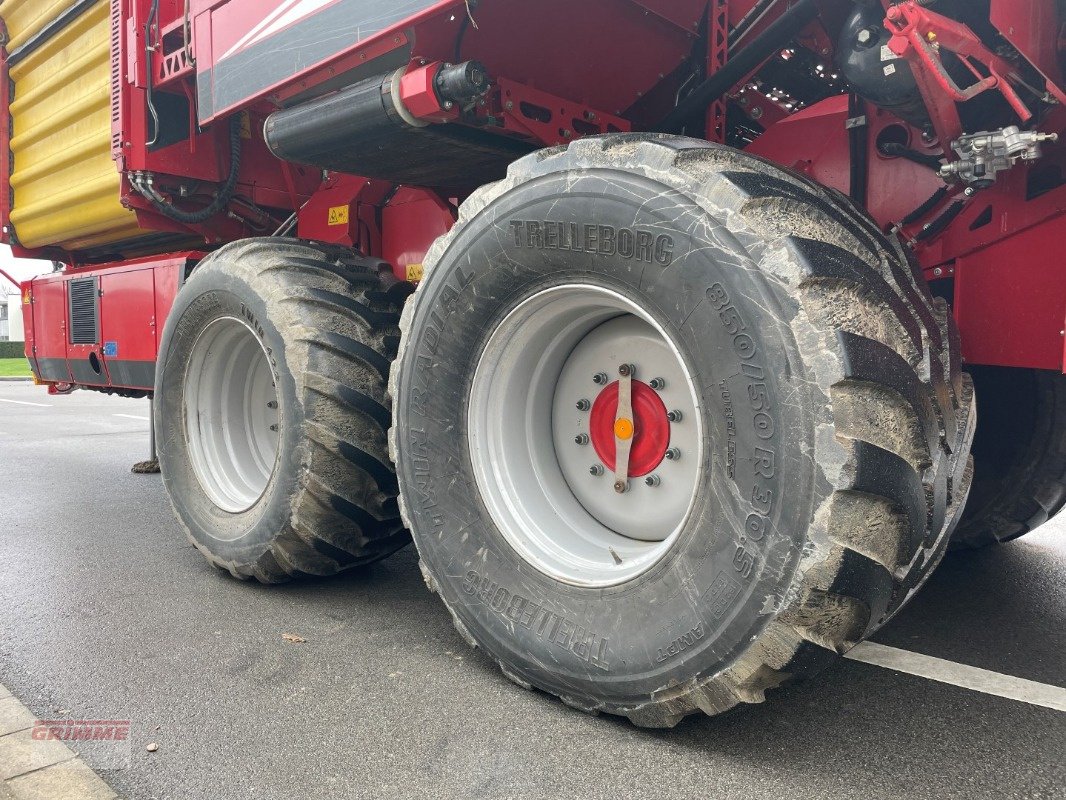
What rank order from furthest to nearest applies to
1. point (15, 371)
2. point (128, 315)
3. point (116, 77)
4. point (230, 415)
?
point (15, 371) → point (128, 315) → point (116, 77) → point (230, 415)

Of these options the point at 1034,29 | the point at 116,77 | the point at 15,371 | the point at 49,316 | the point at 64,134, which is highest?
the point at 116,77

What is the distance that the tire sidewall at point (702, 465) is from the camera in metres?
1.84

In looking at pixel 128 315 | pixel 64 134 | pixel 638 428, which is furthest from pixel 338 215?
pixel 64 134

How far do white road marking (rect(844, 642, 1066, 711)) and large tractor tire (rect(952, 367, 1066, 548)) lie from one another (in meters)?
0.99

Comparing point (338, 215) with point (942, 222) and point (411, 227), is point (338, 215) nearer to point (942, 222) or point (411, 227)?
point (411, 227)

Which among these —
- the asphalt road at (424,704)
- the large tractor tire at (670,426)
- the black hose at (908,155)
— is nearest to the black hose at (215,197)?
the asphalt road at (424,704)

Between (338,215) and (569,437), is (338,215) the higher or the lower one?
the higher one

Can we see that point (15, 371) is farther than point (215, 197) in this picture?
Yes

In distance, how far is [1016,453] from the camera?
11.2ft

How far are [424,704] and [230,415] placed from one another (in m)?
1.99

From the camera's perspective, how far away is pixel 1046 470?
3.39m

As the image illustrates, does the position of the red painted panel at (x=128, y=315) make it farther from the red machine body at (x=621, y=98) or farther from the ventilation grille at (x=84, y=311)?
the red machine body at (x=621, y=98)

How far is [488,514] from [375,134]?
1.26 m

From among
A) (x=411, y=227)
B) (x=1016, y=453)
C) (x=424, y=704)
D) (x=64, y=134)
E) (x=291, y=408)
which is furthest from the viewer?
(x=64, y=134)
